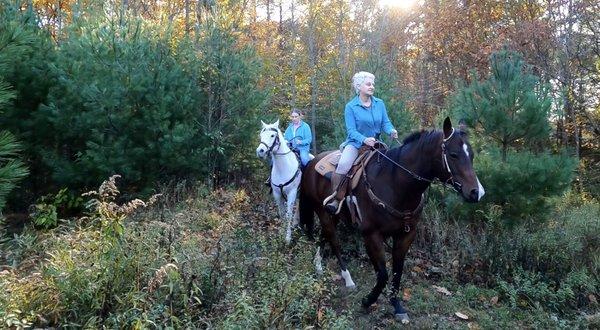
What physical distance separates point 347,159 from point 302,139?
10.6 ft

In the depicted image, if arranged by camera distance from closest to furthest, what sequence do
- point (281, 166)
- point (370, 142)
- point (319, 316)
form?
1. point (319, 316)
2. point (370, 142)
3. point (281, 166)

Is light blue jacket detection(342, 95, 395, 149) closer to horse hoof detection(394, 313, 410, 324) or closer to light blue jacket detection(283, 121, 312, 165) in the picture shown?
horse hoof detection(394, 313, 410, 324)

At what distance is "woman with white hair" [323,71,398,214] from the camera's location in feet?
19.7

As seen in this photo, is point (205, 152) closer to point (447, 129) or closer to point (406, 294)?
point (406, 294)

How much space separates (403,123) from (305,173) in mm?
2273

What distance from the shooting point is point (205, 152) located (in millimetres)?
10375

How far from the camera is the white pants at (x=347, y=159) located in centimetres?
619

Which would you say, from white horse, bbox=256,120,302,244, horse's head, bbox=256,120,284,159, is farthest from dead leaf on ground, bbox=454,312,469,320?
horse's head, bbox=256,120,284,159

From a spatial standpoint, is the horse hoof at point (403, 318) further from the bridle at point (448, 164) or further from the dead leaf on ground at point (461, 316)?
the bridle at point (448, 164)

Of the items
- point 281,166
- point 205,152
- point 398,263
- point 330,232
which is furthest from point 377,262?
point 205,152

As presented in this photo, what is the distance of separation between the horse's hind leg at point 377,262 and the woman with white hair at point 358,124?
0.79m

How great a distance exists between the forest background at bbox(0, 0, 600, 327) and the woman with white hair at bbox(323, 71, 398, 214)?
1.43 m

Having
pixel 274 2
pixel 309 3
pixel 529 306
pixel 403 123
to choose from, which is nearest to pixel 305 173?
pixel 403 123

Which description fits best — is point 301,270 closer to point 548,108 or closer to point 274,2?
point 548,108
